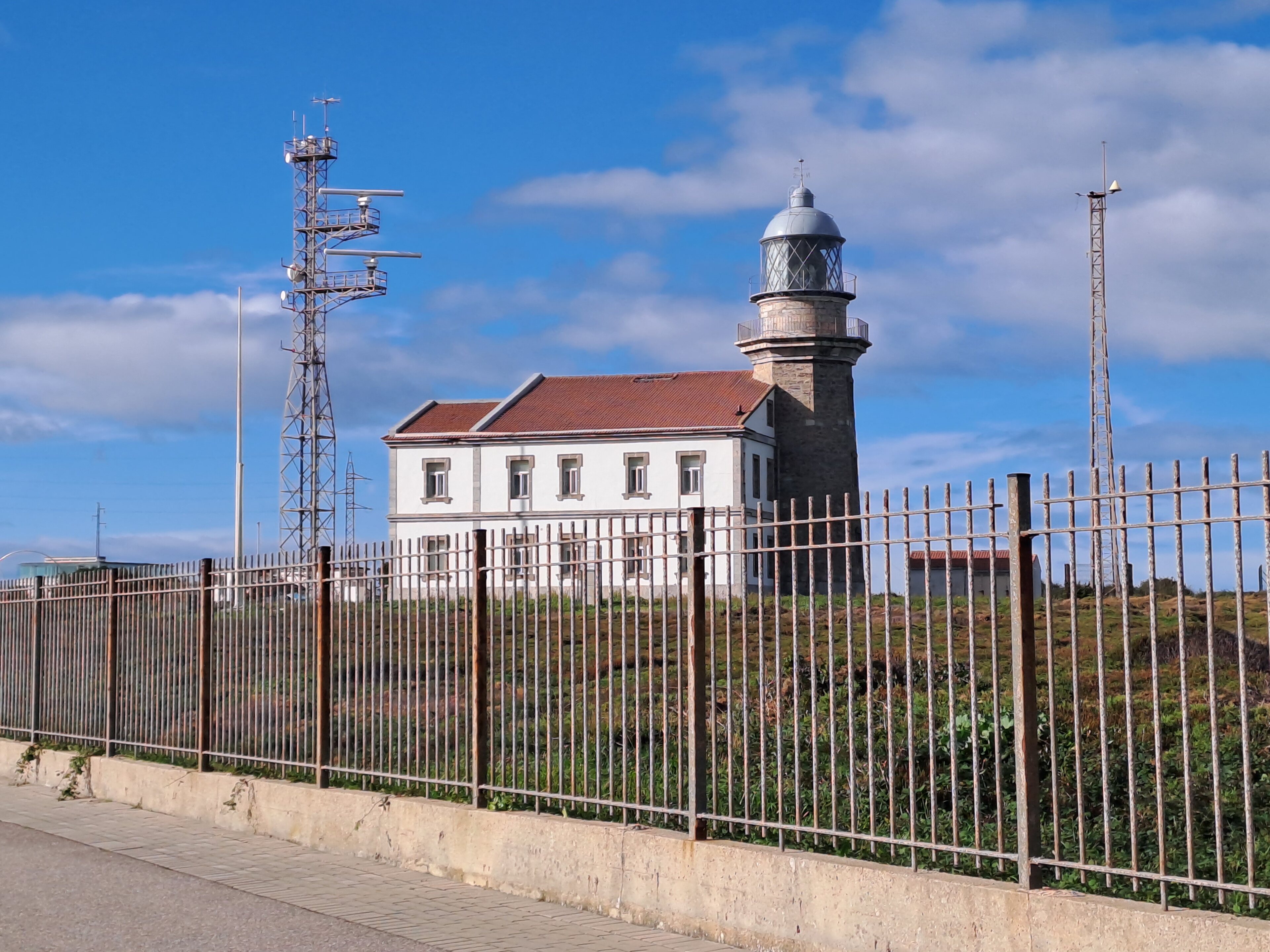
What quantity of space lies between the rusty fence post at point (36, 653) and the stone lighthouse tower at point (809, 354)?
152 feet

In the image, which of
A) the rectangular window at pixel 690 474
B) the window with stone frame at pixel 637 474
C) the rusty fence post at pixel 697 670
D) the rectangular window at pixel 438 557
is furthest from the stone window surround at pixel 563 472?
the rusty fence post at pixel 697 670

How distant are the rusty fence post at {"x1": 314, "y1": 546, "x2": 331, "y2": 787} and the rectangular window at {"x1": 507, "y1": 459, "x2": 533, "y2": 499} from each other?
50.5 m

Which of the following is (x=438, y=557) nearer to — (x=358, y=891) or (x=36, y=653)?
(x=358, y=891)

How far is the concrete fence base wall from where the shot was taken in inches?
254

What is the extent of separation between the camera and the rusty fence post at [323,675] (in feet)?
39.2

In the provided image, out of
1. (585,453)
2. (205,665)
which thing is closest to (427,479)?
(585,453)

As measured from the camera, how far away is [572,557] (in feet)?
31.3

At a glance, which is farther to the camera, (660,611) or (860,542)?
(660,611)

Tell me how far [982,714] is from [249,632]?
20.6ft

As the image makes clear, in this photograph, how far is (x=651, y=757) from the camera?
28.8 ft

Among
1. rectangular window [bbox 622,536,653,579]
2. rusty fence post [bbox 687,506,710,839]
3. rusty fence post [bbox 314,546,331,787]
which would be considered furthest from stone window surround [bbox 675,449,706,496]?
rusty fence post [bbox 687,506,710,839]

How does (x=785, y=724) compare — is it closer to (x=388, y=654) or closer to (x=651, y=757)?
(x=388, y=654)

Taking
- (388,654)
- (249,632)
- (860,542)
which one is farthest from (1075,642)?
(249,632)

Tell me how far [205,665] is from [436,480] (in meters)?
50.2
